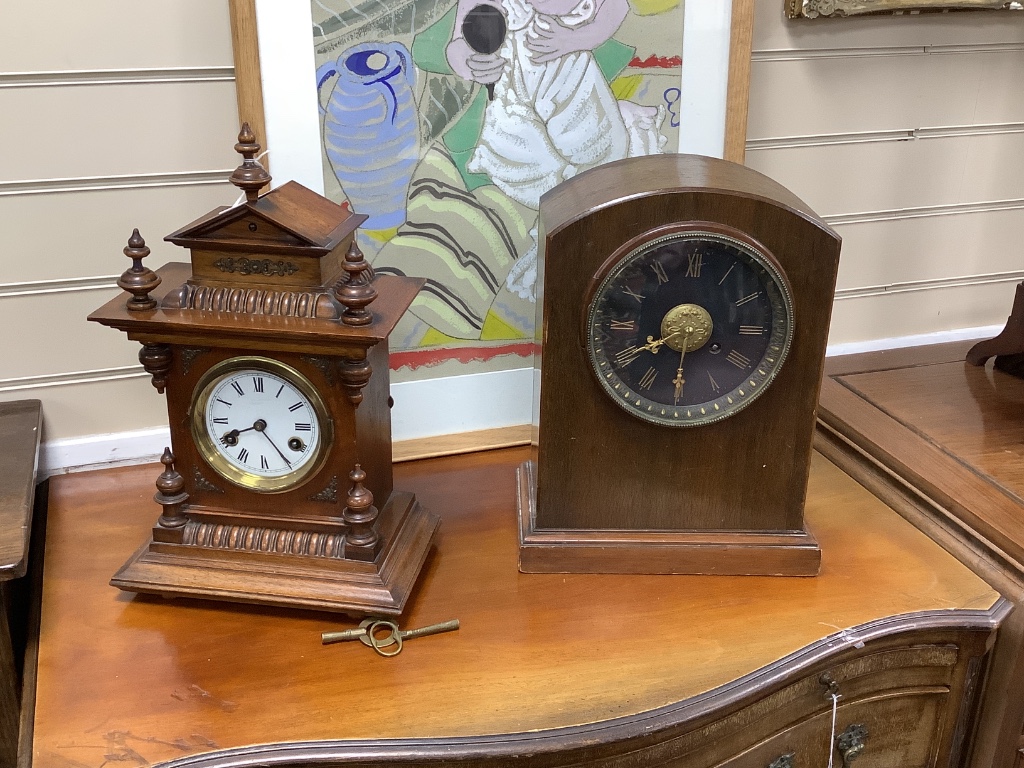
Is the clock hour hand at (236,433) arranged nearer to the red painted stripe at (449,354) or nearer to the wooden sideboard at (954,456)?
the red painted stripe at (449,354)

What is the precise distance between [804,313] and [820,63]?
624mm

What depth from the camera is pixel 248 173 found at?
968mm

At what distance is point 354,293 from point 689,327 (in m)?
0.38

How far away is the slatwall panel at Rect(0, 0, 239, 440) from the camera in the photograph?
46.8 inches

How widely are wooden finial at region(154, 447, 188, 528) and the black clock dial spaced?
0.49m

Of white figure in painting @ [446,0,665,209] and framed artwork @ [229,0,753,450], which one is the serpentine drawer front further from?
white figure in painting @ [446,0,665,209]

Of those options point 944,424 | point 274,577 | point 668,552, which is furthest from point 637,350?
point 944,424

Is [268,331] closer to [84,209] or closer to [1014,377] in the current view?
[84,209]

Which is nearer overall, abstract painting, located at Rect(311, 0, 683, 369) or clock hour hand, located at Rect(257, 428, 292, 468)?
clock hour hand, located at Rect(257, 428, 292, 468)

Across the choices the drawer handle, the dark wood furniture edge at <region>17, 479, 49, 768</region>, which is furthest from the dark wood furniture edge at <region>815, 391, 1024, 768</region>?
the dark wood furniture edge at <region>17, 479, 49, 768</region>

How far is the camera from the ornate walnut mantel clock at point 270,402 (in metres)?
0.99

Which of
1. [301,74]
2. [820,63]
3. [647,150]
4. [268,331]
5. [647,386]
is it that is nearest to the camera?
[268,331]

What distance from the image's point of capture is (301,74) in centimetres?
122

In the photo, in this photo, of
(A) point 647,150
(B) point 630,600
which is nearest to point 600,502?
(B) point 630,600
